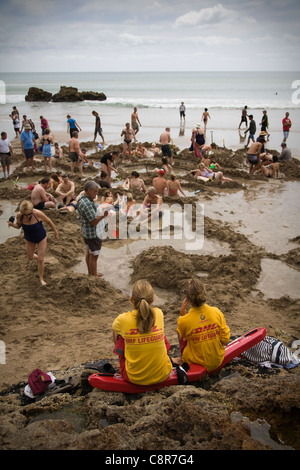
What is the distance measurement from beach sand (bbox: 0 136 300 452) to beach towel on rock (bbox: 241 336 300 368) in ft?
0.33

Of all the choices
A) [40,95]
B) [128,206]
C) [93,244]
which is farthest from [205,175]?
[40,95]

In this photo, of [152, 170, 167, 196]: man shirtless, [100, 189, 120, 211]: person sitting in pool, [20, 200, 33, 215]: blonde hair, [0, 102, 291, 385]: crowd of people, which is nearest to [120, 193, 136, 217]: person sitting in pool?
[0, 102, 291, 385]: crowd of people

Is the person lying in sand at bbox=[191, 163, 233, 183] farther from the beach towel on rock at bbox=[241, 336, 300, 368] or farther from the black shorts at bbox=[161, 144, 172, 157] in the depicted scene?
the beach towel on rock at bbox=[241, 336, 300, 368]

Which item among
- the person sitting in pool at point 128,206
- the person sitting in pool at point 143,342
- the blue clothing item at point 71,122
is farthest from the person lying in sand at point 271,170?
the person sitting in pool at point 143,342

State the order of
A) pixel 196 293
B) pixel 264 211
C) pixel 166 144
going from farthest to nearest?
pixel 166 144
pixel 264 211
pixel 196 293

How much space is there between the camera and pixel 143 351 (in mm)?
2906

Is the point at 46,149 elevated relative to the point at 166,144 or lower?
lower

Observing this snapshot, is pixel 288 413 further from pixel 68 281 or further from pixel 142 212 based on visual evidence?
pixel 142 212

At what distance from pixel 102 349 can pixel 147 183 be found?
26.5 feet

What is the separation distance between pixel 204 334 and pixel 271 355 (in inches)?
33.2

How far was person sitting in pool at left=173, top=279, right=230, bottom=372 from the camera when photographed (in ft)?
10.3

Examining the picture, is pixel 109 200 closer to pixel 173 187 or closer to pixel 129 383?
pixel 173 187

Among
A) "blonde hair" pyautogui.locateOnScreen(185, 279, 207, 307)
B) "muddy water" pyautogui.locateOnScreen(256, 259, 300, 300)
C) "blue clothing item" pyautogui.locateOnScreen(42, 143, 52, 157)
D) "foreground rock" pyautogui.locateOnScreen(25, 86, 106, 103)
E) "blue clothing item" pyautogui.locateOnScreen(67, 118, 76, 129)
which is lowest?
"muddy water" pyautogui.locateOnScreen(256, 259, 300, 300)

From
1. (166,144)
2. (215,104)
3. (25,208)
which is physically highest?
(215,104)
